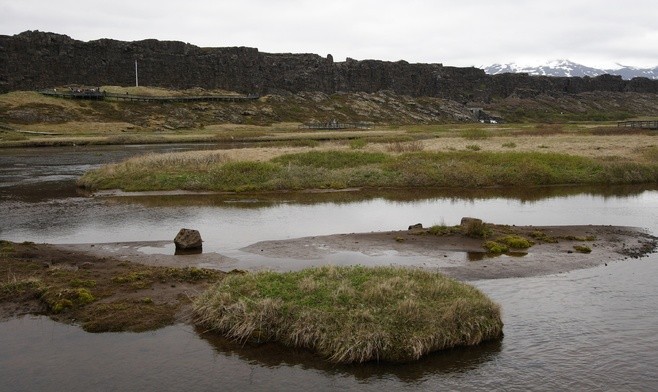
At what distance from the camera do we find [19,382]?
14.3 metres

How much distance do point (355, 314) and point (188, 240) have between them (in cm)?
1289

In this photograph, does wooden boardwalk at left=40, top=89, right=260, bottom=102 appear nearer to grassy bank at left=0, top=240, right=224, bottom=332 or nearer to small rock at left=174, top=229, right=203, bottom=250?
small rock at left=174, top=229, right=203, bottom=250

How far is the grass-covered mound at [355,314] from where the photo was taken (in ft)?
50.8

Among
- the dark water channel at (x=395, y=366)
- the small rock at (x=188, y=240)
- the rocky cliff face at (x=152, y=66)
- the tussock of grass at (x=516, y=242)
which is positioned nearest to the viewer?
the dark water channel at (x=395, y=366)

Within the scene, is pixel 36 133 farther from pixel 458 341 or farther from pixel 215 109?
pixel 458 341

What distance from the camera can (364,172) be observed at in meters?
50.8

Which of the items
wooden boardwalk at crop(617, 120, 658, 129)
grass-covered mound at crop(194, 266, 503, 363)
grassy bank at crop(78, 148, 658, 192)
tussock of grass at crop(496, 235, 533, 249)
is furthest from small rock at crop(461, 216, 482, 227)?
wooden boardwalk at crop(617, 120, 658, 129)

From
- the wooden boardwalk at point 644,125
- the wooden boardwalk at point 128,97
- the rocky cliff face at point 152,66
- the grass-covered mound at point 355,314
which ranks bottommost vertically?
the grass-covered mound at point 355,314

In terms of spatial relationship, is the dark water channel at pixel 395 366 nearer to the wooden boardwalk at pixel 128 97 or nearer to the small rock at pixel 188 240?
the small rock at pixel 188 240

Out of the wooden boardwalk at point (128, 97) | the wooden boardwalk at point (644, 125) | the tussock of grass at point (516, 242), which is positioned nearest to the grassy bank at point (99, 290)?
the tussock of grass at point (516, 242)

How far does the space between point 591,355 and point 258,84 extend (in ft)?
591

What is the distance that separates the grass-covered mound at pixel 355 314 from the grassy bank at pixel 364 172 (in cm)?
2897

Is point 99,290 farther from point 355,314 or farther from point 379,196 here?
point 379,196

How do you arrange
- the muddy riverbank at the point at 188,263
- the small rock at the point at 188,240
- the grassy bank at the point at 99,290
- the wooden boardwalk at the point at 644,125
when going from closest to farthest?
the grassy bank at the point at 99,290
the muddy riverbank at the point at 188,263
the small rock at the point at 188,240
the wooden boardwalk at the point at 644,125
